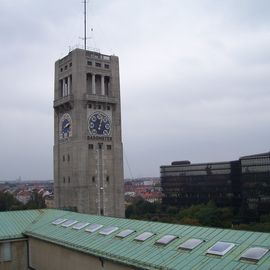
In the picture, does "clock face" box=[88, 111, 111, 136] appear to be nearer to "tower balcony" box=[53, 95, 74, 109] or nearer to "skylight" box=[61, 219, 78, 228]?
"tower balcony" box=[53, 95, 74, 109]

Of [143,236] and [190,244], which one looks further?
[143,236]

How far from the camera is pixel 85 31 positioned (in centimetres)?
7481

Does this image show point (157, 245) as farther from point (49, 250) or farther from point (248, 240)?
point (49, 250)

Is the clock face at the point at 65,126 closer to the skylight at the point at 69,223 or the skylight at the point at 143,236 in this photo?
the skylight at the point at 69,223

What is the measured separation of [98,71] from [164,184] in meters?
112

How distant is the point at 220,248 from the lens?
64.4 ft

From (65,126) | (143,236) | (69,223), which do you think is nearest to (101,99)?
(65,126)

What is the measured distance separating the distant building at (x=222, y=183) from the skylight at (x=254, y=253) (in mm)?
108372

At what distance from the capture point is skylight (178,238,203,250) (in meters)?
20.8

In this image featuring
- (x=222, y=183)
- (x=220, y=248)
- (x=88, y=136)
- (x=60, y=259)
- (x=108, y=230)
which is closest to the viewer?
(x=220, y=248)

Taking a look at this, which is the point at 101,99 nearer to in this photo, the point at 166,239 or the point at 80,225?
the point at 80,225

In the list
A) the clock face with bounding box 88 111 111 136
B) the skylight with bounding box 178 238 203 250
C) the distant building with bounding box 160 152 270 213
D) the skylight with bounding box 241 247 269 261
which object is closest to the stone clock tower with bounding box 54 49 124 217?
the clock face with bounding box 88 111 111 136

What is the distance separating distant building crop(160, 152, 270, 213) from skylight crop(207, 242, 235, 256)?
10721cm

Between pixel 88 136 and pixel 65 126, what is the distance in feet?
19.1
